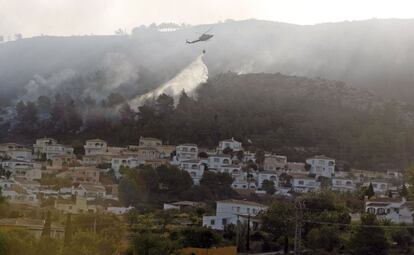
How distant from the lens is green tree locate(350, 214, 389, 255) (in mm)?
26422

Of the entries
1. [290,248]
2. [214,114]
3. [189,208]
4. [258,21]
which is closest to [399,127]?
[214,114]

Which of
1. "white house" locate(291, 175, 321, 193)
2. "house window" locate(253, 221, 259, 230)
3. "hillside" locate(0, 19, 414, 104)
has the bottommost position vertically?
"house window" locate(253, 221, 259, 230)

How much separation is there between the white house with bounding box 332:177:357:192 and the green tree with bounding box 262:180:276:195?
3121 mm

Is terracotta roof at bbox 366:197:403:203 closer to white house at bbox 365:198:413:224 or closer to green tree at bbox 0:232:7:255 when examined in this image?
white house at bbox 365:198:413:224

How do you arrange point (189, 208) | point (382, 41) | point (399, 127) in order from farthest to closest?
1. point (382, 41)
2. point (399, 127)
3. point (189, 208)

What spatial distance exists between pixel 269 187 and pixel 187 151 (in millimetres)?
6216

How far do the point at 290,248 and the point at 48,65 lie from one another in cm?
5676

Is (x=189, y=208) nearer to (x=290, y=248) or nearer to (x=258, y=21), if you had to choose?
(x=290, y=248)

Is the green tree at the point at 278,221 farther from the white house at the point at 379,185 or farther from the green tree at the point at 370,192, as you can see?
the white house at the point at 379,185

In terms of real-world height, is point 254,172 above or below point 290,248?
above

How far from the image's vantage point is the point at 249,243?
95.2ft

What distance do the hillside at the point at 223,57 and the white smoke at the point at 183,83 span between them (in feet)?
4.22

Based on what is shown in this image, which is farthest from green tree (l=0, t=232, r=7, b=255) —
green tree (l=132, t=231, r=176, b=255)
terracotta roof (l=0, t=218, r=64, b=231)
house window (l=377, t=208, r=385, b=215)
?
house window (l=377, t=208, r=385, b=215)

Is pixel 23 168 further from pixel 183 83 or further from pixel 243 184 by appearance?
pixel 183 83
